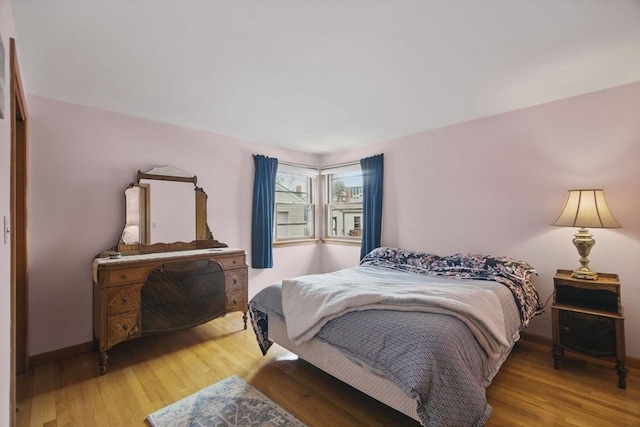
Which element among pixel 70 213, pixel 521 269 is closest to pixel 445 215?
pixel 521 269

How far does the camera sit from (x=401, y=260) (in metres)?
3.32

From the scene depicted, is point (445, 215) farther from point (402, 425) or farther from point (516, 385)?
point (402, 425)

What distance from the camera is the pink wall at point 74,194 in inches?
96.0

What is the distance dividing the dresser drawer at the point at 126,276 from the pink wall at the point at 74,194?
0.58 metres

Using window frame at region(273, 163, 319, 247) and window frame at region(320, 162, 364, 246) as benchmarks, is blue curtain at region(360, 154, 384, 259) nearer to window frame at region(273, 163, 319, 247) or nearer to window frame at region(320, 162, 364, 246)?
window frame at region(320, 162, 364, 246)

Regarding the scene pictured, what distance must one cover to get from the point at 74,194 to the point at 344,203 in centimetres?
321

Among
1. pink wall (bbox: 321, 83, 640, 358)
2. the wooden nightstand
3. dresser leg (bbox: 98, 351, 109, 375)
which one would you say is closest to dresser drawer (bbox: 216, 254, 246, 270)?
dresser leg (bbox: 98, 351, 109, 375)

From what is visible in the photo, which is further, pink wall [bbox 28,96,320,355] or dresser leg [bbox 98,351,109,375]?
pink wall [bbox 28,96,320,355]

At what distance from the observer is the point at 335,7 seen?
148 centimetres

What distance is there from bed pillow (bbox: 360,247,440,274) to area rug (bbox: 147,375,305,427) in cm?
186

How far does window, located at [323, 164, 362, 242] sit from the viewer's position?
439 centimetres

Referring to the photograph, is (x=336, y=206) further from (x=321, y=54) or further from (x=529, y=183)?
(x=321, y=54)

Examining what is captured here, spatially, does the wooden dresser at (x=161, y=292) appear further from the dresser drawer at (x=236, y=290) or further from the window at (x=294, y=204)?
the window at (x=294, y=204)

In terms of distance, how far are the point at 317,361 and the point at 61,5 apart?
98.9 inches
